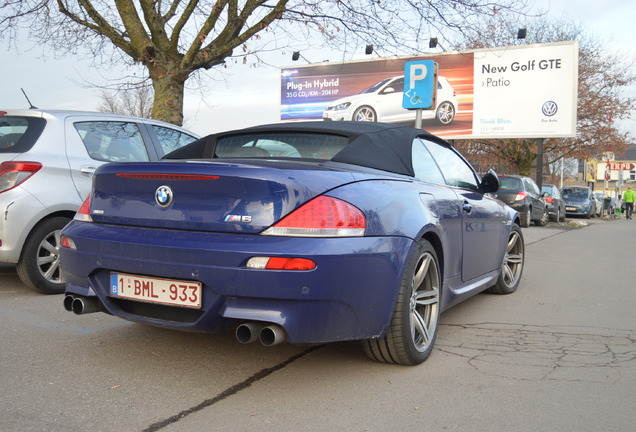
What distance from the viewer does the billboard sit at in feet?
80.0

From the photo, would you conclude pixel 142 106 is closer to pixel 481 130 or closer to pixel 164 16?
pixel 481 130

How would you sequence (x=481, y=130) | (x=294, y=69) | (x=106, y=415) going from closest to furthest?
(x=106, y=415) → (x=481, y=130) → (x=294, y=69)

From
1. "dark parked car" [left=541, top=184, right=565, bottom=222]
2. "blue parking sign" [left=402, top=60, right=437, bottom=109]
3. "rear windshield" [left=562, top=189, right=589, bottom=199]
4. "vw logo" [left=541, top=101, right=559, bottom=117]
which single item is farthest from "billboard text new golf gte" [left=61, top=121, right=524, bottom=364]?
"rear windshield" [left=562, top=189, right=589, bottom=199]

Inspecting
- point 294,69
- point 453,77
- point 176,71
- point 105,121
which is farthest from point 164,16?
point 294,69

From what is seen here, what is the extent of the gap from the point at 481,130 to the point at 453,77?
2.61m

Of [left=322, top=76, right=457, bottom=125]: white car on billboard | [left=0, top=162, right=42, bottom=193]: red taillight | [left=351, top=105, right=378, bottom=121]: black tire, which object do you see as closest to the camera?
[left=0, top=162, right=42, bottom=193]: red taillight

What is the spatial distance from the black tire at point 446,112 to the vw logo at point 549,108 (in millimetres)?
3669

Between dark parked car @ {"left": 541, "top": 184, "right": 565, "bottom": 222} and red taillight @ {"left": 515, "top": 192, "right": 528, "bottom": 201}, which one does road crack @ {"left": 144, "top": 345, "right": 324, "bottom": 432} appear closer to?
red taillight @ {"left": 515, "top": 192, "right": 528, "bottom": 201}

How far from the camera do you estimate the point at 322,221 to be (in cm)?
288

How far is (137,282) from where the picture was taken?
3.08m

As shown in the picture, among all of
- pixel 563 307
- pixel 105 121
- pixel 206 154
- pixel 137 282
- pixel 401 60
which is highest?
pixel 401 60

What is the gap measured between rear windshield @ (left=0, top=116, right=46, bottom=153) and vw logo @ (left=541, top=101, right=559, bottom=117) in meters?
22.8

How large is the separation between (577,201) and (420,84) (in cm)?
2149

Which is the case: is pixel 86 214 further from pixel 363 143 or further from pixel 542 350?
pixel 542 350
